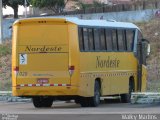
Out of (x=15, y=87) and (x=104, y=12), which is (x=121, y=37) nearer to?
(x=15, y=87)

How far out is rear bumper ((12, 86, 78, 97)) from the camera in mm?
25453

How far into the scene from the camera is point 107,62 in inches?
1125

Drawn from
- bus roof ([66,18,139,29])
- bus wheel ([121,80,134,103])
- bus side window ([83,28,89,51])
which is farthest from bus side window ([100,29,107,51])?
bus wheel ([121,80,134,103])

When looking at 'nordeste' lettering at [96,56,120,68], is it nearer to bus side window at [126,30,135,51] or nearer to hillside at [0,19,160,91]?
bus side window at [126,30,135,51]

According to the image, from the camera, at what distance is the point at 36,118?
18203 mm

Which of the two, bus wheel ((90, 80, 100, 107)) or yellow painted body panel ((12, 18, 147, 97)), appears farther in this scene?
bus wheel ((90, 80, 100, 107))

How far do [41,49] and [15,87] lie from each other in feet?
5.49

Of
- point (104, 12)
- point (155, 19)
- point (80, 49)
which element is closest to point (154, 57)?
point (155, 19)

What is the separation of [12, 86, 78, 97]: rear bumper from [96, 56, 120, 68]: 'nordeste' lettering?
2576 millimetres

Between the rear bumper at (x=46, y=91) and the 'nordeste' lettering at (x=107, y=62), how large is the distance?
258cm

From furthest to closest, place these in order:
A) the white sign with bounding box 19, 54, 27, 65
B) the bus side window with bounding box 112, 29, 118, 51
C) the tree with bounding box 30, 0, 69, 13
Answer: the tree with bounding box 30, 0, 69, 13 → the bus side window with bounding box 112, 29, 118, 51 → the white sign with bounding box 19, 54, 27, 65

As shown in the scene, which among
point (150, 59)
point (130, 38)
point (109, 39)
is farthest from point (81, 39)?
point (150, 59)

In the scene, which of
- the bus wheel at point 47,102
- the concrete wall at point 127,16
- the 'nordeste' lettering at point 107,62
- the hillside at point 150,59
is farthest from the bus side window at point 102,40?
the concrete wall at point 127,16

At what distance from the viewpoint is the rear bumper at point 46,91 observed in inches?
1002
